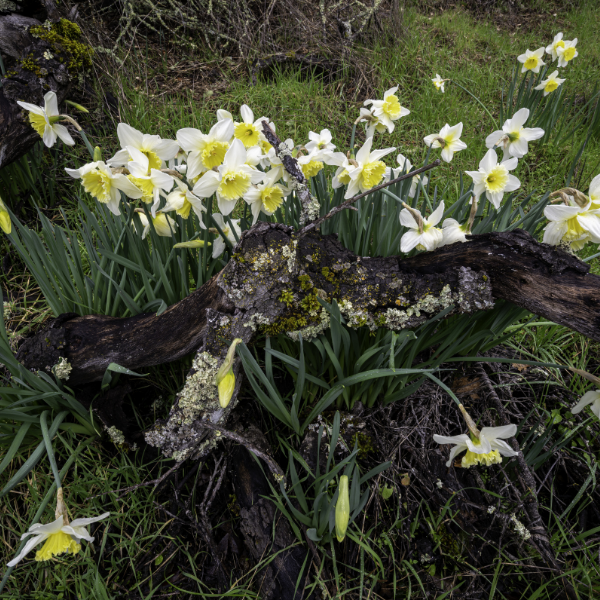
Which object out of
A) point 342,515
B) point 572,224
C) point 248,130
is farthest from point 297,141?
point 342,515

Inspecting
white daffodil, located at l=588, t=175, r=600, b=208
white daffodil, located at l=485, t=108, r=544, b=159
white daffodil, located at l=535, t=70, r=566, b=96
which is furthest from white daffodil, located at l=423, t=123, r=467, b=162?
white daffodil, located at l=535, t=70, r=566, b=96

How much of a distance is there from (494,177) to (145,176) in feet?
3.94

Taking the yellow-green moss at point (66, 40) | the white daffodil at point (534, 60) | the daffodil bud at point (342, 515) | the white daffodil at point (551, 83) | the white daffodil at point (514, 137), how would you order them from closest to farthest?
the daffodil bud at point (342, 515)
the white daffodil at point (514, 137)
the yellow-green moss at point (66, 40)
the white daffodil at point (551, 83)
the white daffodil at point (534, 60)

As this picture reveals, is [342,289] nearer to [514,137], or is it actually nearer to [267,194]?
[267,194]

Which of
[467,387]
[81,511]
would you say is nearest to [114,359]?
[81,511]

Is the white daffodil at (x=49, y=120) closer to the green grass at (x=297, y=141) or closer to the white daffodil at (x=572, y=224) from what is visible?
the green grass at (x=297, y=141)

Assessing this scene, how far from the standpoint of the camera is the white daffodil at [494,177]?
56.9 inches

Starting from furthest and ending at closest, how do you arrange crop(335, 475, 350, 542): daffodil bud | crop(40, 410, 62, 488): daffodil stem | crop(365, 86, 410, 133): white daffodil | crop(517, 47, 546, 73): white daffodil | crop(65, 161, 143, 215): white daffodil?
crop(517, 47, 546, 73): white daffodil < crop(365, 86, 410, 133): white daffodil < crop(65, 161, 143, 215): white daffodil < crop(40, 410, 62, 488): daffodil stem < crop(335, 475, 350, 542): daffodil bud

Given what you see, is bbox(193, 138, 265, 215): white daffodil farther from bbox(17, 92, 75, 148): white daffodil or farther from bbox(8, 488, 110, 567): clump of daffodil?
bbox(8, 488, 110, 567): clump of daffodil

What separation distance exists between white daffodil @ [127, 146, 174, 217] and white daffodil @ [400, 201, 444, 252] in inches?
29.8

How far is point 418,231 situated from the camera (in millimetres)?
1326

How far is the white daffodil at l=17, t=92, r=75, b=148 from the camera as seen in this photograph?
142cm

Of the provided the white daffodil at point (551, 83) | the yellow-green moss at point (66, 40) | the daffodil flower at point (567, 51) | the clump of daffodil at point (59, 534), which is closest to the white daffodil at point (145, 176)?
the clump of daffodil at point (59, 534)

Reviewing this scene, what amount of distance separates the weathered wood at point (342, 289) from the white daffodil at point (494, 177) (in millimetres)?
285
